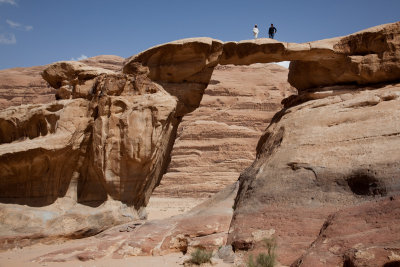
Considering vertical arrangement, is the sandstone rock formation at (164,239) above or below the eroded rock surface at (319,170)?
below

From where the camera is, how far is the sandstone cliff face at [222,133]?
3048cm

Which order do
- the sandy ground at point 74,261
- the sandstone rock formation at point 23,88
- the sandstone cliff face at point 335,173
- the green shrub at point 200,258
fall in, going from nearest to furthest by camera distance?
the sandstone cliff face at point 335,173, the green shrub at point 200,258, the sandy ground at point 74,261, the sandstone rock formation at point 23,88

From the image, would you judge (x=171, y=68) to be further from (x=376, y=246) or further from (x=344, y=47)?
(x=376, y=246)

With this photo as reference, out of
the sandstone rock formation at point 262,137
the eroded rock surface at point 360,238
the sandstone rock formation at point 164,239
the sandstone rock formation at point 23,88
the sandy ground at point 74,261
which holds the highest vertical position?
the sandstone rock formation at point 23,88

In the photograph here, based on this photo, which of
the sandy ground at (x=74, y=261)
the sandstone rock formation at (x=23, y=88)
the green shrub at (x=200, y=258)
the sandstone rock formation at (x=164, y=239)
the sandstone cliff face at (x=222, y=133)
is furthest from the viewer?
the sandstone rock formation at (x=23, y=88)

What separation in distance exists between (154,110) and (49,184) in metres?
3.34

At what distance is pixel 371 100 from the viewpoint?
8453 mm

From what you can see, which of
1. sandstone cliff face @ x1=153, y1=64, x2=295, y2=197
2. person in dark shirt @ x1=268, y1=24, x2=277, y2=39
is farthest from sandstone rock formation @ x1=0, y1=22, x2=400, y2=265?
sandstone cliff face @ x1=153, y1=64, x2=295, y2=197

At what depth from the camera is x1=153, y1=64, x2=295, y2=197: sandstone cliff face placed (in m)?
30.5

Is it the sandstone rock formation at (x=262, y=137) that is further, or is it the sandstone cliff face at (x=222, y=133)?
the sandstone cliff face at (x=222, y=133)

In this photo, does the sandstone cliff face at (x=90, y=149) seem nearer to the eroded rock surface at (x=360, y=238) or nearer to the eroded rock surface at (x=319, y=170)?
the eroded rock surface at (x=319, y=170)

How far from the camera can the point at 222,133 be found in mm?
33375

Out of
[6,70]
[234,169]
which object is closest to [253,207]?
[234,169]

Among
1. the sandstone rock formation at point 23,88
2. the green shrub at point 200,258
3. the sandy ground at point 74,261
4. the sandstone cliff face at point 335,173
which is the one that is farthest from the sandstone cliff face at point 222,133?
the green shrub at point 200,258
